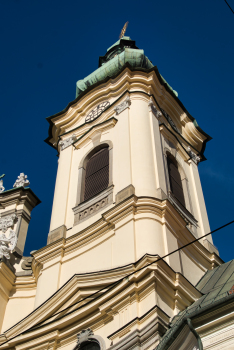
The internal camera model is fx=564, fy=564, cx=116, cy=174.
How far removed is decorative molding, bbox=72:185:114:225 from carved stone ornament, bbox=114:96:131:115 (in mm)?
3286

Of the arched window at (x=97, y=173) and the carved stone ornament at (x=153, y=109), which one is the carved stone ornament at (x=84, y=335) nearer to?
the arched window at (x=97, y=173)

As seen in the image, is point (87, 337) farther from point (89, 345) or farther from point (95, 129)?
point (95, 129)

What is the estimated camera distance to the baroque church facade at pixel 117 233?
421 inches

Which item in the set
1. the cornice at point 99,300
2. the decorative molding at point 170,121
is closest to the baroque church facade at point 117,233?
the cornice at point 99,300

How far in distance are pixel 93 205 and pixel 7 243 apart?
9.27ft

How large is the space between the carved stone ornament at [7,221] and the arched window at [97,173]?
2683 mm

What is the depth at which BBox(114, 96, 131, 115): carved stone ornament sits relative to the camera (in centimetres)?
1688

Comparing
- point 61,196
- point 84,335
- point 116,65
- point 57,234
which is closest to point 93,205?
point 57,234

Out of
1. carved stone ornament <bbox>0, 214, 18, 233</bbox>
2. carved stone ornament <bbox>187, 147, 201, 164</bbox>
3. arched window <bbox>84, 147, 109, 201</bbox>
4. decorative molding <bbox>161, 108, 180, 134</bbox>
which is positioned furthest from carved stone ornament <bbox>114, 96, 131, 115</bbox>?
carved stone ornament <bbox>0, 214, 18, 233</bbox>

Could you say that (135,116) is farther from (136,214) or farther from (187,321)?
(187,321)

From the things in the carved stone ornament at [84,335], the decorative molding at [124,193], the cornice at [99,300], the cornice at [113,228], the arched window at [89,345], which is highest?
the decorative molding at [124,193]

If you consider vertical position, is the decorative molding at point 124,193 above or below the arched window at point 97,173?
below

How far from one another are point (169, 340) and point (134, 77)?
36.2 feet

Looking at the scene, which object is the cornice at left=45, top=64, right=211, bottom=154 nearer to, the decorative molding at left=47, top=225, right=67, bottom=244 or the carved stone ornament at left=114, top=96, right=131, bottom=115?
the carved stone ornament at left=114, top=96, right=131, bottom=115
